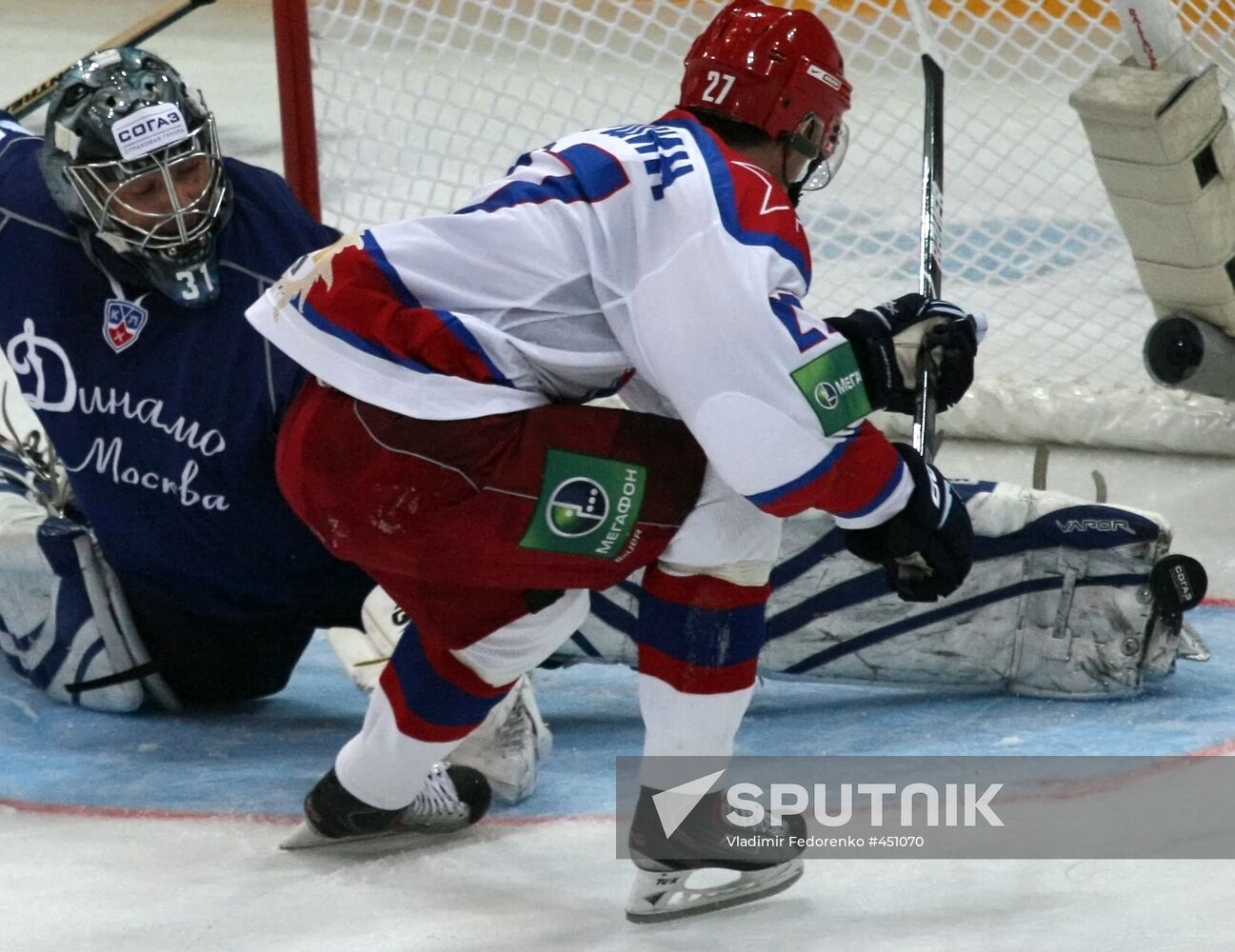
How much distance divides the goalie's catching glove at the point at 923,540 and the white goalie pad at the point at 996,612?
56 cm

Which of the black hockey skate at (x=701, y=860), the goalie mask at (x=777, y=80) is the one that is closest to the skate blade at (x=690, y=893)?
the black hockey skate at (x=701, y=860)

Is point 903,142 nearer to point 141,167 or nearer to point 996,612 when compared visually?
point 996,612

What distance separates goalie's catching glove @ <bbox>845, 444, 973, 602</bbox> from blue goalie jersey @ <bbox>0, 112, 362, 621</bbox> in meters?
0.79

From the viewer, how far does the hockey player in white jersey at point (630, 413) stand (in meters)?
1.60

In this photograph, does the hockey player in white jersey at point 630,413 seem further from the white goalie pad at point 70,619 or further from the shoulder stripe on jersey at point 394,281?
the white goalie pad at point 70,619

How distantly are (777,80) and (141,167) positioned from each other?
30.0 inches

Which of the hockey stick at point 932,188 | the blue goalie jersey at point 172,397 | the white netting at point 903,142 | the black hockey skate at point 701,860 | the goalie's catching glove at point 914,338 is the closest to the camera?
the goalie's catching glove at point 914,338

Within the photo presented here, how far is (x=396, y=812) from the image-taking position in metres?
1.96

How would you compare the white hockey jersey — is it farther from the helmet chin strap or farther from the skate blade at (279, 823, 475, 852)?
the skate blade at (279, 823, 475, 852)

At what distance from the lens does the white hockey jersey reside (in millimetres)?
1576

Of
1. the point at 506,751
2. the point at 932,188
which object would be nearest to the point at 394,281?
the point at 506,751

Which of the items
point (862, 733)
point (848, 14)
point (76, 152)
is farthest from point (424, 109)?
point (862, 733)

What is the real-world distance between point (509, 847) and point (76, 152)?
0.93m

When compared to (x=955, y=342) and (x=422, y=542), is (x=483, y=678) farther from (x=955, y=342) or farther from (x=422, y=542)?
(x=955, y=342)
